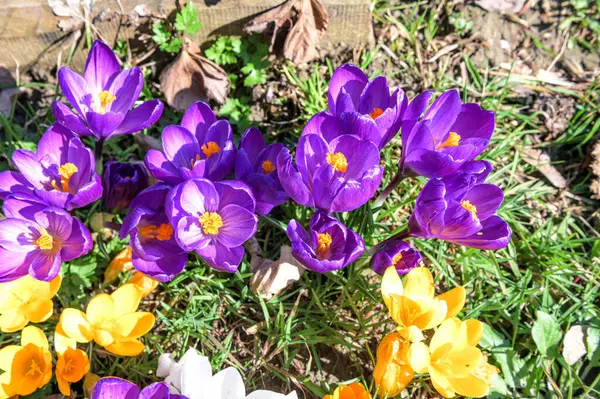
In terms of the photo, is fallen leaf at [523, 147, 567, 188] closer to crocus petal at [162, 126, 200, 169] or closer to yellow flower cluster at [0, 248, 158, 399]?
crocus petal at [162, 126, 200, 169]

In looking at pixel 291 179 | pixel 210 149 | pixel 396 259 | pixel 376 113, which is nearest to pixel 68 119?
pixel 210 149

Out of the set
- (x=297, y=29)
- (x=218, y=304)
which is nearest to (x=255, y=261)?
(x=218, y=304)

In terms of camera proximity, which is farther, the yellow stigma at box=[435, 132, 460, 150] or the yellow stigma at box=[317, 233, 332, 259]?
the yellow stigma at box=[435, 132, 460, 150]

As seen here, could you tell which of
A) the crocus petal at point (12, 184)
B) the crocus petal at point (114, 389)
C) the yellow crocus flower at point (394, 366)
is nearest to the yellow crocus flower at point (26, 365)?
the crocus petal at point (114, 389)

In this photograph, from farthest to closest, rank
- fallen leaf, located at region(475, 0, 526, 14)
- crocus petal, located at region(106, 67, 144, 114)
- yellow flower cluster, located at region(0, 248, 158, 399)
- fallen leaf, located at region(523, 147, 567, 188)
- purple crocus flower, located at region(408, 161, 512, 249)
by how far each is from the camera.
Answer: fallen leaf, located at region(475, 0, 526, 14)
fallen leaf, located at region(523, 147, 567, 188)
crocus petal, located at region(106, 67, 144, 114)
yellow flower cluster, located at region(0, 248, 158, 399)
purple crocus flower, located at region(408, 161, 512, 249)

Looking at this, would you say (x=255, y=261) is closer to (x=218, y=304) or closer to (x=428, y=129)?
(x=218, y=304)

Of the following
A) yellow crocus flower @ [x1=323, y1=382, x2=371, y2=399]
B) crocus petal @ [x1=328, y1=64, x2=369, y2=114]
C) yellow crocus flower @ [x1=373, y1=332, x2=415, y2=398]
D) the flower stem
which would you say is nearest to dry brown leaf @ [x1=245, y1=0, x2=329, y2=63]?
crocus petal @ [x1=328, y1=64, x2=369, y2=114]
